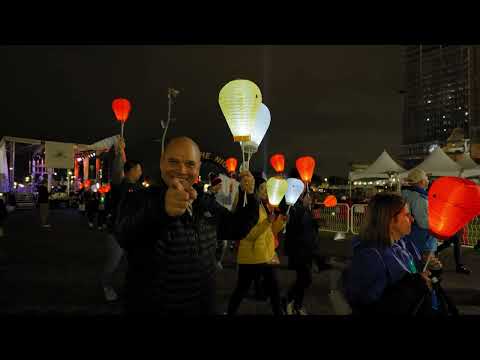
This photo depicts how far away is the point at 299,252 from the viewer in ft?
16.5

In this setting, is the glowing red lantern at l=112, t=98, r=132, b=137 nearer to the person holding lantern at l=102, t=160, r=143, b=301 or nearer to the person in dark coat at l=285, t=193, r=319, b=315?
the person holding lantern at l=102, t=160, r=143, b=301

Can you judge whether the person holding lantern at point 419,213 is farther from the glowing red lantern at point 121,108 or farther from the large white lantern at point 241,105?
the glowing red lantern at point 121,108

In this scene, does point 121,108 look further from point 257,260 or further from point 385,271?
point 385,271

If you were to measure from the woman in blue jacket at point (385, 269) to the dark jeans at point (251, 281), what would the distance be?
77.4 inches

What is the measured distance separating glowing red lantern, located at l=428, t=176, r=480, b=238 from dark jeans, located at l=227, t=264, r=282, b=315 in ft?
6.37

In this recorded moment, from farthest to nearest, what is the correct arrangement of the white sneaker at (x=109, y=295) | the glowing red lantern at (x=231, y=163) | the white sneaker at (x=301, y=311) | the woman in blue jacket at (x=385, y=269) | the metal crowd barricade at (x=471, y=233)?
the glowing red lantern at (x=231, y=163) < the metal crowd barricade at (x=471, y=233) < the white sneaker at (x=109, y=295) < the white sneaker at (x=301, y=311) < the woman in blue jacket at (x=385, y=269)

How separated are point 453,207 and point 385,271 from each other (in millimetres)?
1059

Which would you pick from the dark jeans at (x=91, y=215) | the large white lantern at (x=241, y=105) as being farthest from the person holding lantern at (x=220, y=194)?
the dark jeans at (x=91, y=215)

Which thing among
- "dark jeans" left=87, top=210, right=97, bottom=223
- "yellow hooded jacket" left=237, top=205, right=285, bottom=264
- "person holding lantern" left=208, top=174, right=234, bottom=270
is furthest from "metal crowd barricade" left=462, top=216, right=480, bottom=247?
"dark jeans" left=87, top=210, right=97, bottom=223

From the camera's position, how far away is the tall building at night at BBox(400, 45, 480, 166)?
83750 mm

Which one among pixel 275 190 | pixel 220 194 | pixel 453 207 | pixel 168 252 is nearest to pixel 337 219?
pixel 220 194

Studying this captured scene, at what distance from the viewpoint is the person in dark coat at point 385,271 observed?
2.22 metres

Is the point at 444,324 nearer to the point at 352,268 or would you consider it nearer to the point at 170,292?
the point at 352,268
